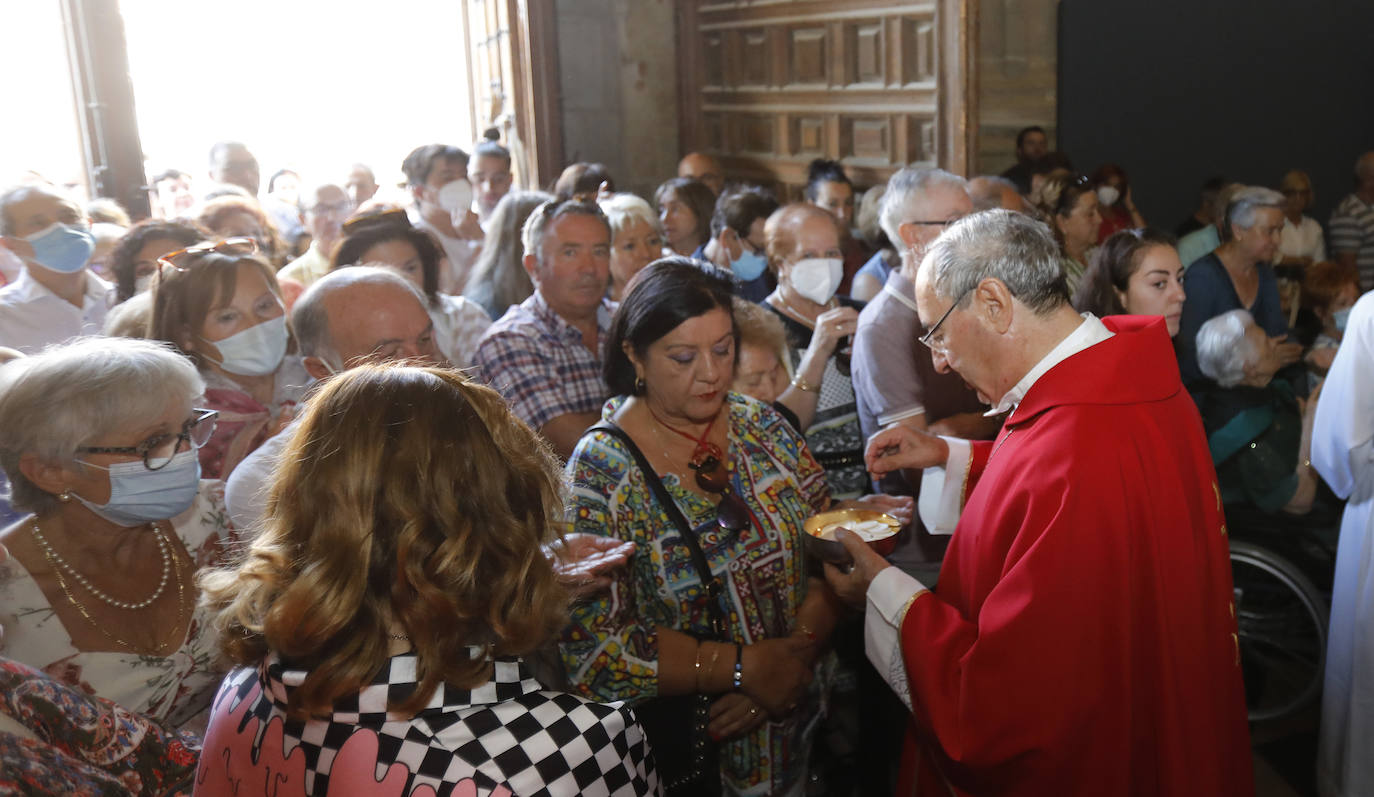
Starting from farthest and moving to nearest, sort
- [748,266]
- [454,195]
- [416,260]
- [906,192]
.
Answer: [454,195] < [748,266] < [416,260] < [906,192]

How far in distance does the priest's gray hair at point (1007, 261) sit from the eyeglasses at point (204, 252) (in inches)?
92.8

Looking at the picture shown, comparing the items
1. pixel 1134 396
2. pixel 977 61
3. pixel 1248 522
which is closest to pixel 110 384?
pixel 1134 396

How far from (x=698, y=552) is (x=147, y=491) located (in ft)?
4.18

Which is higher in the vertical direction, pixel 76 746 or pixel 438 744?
pixel 438 744

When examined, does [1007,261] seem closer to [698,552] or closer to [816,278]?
[698,552]

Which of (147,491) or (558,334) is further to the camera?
(558,334)

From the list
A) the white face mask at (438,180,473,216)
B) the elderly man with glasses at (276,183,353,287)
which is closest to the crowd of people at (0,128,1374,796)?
the elderly man with glasses at (276,183,353,287)

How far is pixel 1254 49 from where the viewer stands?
29.8 feet

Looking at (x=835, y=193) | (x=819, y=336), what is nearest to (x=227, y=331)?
(x=819, y=336)

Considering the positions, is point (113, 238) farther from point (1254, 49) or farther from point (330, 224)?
point (1254, 49)

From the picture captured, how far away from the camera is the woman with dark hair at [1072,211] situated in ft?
19.2

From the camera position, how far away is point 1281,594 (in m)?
4.71

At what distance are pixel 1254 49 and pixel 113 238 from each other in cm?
882

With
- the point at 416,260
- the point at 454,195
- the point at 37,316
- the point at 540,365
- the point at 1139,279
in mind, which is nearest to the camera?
the point at 540,365
